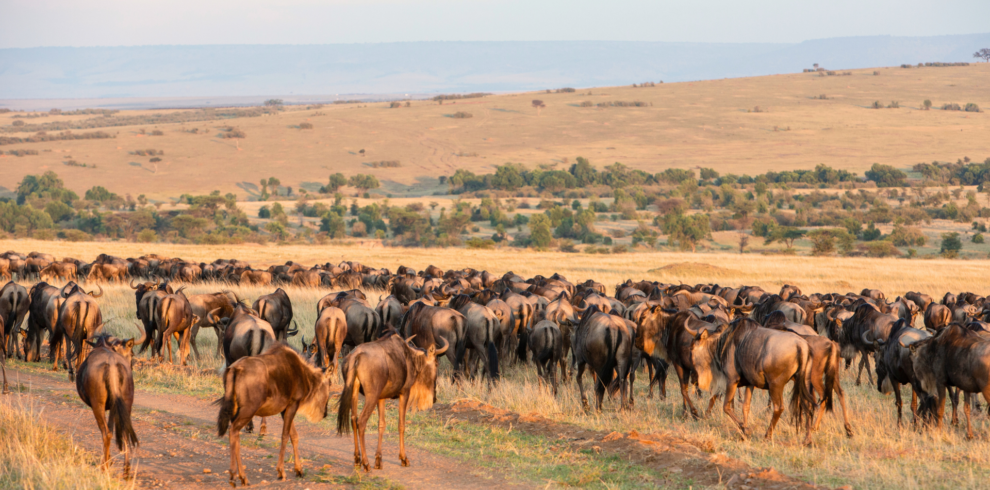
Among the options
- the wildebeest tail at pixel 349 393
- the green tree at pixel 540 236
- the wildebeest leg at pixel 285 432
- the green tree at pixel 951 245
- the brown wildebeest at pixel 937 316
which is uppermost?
the wildebeest tail at pixel 349 393

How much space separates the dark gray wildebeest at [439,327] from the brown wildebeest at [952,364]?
20.2 ft

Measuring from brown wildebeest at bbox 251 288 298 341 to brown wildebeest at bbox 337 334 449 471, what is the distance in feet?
24.2

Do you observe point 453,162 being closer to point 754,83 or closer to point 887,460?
point 754,83

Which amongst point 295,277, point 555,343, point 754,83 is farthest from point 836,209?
point 754,83

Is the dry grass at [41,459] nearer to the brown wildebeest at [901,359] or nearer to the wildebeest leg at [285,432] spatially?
the wildebeest leg at [285,432]

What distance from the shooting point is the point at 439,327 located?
507 inches

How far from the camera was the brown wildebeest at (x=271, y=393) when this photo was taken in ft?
23.8

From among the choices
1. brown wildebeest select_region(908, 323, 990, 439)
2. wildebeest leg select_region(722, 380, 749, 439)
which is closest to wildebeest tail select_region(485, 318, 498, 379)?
wildebeest leg select_region(722, 380, 749, 439)

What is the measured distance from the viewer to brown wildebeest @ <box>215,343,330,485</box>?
726cm

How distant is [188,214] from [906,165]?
84.0m

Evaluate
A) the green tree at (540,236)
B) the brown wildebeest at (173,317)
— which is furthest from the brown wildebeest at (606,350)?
the green tree at (540,236)

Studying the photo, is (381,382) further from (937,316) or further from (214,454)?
(937,316)

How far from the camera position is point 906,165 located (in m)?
106

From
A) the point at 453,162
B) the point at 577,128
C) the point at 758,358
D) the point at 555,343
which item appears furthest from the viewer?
the point at 577,128
